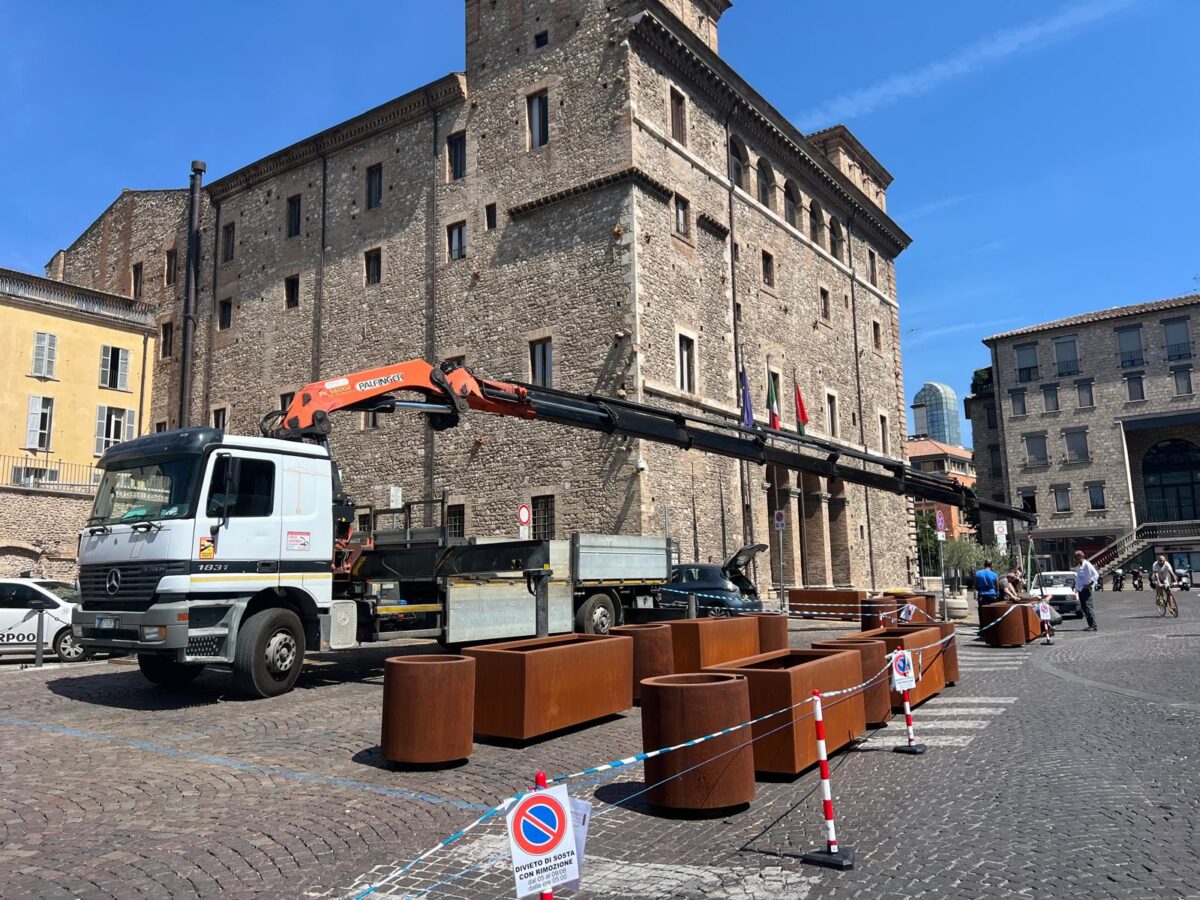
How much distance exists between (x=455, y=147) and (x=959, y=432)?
182760 mm

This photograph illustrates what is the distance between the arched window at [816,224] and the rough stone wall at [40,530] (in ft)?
92.1

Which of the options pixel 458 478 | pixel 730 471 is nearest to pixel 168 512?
pixel 458 478

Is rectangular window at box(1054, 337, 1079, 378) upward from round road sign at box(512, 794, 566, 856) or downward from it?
upward

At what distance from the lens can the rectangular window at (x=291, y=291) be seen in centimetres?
3086

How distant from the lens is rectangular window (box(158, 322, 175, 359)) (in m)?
34.8

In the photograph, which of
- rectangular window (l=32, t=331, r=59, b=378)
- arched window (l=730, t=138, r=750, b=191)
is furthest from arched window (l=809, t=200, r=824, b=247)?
rectangular window (l=32, t=331, r=59, b=378)

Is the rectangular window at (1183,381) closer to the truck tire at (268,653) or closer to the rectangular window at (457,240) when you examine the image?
the rectangular window at (457,240)

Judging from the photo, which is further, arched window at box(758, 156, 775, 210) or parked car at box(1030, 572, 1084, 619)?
arched window at box(758, 156, 775, 210)

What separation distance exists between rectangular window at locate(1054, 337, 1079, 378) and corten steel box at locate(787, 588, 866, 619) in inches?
1693

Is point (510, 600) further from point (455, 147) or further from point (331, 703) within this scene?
point (455, 147)

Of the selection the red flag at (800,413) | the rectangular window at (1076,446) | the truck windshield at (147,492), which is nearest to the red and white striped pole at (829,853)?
the truck windshield at (147,492)

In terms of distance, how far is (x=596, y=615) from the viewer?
1460 cm

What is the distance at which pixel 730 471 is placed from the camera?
25.9m

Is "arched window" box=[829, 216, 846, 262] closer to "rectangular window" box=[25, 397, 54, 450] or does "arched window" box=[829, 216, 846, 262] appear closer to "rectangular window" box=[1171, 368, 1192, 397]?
"rectangular window" box=[25, 397, 54, 450]
